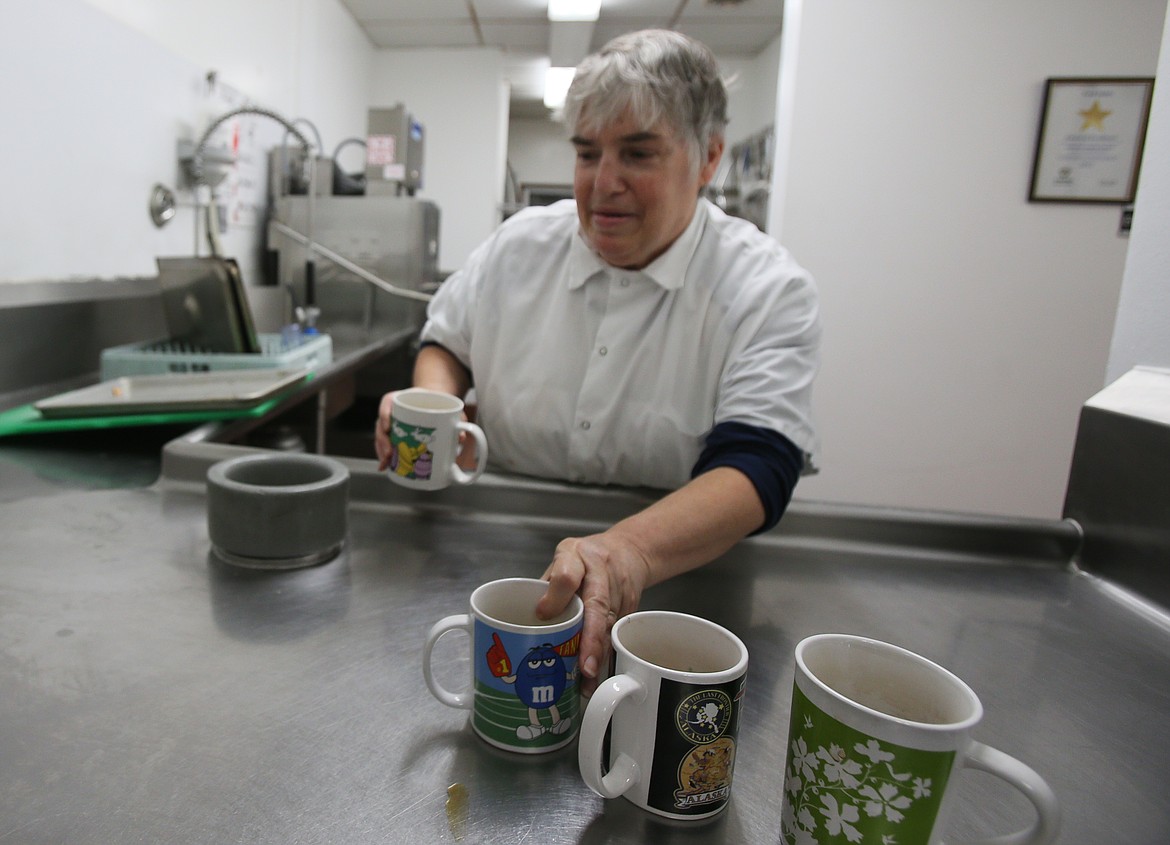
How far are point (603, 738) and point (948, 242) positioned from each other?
2.18 m

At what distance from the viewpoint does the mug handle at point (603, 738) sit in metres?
0.38

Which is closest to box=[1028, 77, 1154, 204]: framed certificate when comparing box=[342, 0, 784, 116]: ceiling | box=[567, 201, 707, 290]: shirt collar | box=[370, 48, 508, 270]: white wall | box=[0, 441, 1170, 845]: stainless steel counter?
box=[567, 201, 707, 290]: shirt collar

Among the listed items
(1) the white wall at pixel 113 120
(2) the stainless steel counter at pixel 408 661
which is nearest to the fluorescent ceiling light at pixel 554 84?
(1) the white wall at pixel 113 120

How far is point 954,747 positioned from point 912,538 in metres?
0.60

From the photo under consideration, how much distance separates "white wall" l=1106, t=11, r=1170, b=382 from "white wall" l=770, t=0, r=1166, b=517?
1.31 m

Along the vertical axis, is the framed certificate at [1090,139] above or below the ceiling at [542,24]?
below

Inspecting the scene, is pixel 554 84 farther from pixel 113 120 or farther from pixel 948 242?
pixel 113 120

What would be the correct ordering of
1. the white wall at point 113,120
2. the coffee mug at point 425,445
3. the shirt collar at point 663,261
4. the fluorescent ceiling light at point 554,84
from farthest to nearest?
→ the fluorescent ceiling light at point 554,84 < the white wall at point 113,120 < the shirt collar at point 663,261 < the coffee mug at point 425,445

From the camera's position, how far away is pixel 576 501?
90cm

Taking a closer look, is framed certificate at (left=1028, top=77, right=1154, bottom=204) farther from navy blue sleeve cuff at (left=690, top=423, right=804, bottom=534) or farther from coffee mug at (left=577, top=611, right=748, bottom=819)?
coffee mug at (left=577, top=611, right=748, bottom=819)

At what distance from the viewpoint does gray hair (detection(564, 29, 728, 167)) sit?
38.1 inches

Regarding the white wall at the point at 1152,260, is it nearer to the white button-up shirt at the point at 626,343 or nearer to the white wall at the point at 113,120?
the white button-up shirt at the point at 626,343

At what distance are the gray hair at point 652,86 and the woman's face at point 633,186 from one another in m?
0.02

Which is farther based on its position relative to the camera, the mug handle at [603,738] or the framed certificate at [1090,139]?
the framed certificate at [1090,139]
